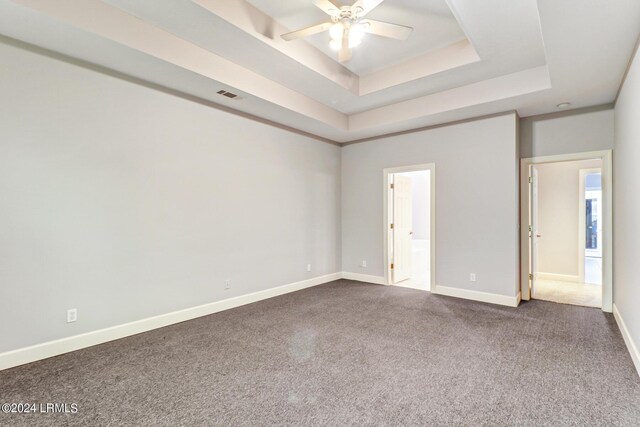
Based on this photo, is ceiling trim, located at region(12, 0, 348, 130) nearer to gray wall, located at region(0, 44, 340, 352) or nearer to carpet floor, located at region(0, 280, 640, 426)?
gray wall, located at region(0, 44, 340, 352)

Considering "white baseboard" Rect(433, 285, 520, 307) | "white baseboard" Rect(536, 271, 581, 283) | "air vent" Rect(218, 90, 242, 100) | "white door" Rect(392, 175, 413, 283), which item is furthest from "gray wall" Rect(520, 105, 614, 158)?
"air vent" Rect(218, 90, 242, 100)

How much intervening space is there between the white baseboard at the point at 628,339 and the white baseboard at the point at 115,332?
4.01 metres

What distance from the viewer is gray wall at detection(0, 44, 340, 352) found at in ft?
8.79

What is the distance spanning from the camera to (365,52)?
12.2ft

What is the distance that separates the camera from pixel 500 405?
6.77 ft

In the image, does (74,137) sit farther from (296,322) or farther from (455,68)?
(455,68)

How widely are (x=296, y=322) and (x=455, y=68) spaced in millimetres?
3515

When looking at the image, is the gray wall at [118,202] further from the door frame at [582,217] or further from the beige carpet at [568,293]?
the door frame at [582,217]

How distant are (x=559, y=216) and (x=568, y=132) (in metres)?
2.23

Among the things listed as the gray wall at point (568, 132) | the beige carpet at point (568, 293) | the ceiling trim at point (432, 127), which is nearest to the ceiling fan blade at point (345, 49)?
the ceiling trim at point (432, 127)

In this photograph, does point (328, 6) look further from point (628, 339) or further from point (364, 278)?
point (364, 278)

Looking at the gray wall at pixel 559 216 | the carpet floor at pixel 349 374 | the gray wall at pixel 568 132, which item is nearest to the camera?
the carpet floor at pixel 349 374

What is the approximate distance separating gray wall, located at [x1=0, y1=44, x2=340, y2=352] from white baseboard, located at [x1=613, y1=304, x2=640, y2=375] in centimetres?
405

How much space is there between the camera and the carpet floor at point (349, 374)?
197cm
